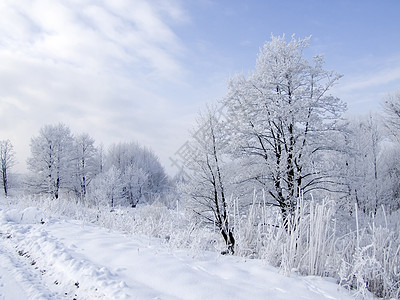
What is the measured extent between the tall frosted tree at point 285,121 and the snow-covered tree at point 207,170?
33.5 inches

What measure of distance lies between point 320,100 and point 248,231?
361 inches

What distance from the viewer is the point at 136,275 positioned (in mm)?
3180

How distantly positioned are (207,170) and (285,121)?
4216mm

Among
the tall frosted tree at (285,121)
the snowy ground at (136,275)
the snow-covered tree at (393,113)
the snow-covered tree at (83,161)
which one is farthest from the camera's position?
the snow-covered tree at (83,161)

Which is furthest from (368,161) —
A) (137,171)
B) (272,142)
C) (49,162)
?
(49,162)

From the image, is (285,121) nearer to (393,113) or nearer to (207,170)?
(207,170)

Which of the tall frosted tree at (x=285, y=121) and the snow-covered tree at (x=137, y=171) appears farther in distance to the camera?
the snow-covered tree at (x=137, y=171)

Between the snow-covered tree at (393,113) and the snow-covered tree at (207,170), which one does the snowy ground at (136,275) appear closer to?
the snow-covered tree at (207,170)

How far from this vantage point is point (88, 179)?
3625 centimetres

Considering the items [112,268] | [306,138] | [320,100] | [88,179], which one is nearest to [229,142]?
[306,138]

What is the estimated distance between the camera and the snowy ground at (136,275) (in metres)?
2.68

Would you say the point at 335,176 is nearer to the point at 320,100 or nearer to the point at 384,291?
the point at 320,100

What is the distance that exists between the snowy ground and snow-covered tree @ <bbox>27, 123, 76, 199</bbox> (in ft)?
Result: 87.3

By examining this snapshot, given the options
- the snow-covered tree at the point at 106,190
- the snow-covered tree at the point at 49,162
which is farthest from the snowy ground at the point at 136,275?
the snow-covered tree at the point at 49,162
